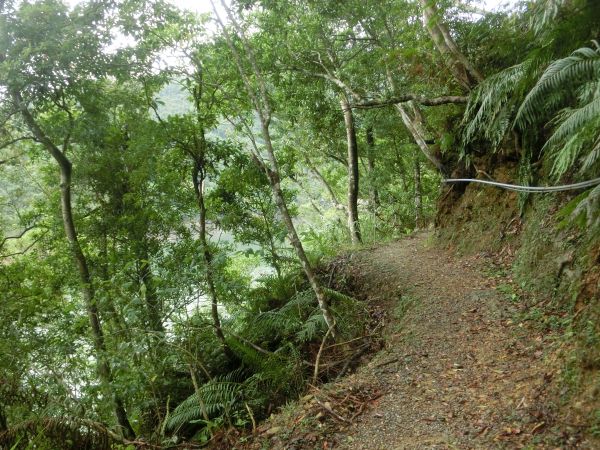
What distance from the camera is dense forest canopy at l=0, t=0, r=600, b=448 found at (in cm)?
467

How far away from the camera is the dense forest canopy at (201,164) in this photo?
184 inches

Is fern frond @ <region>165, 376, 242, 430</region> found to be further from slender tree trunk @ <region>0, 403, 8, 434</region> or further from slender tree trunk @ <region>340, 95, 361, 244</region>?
slender tree trunk @ <region>340, 95, 361, 244</region>

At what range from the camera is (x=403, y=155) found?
1289 cm

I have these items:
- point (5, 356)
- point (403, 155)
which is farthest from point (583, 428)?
point (403, 155)

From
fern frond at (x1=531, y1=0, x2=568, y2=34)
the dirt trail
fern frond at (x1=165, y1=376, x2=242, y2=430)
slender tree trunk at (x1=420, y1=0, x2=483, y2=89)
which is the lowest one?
the dirt trail

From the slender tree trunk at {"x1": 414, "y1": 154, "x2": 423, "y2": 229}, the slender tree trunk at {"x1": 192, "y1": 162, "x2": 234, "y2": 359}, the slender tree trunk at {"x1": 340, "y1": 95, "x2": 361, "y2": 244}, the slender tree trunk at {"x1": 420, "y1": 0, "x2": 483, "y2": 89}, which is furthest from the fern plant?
the slender tree trunk at {"x1": 414, "y1": 154, "x2": 423, "y2": 229}

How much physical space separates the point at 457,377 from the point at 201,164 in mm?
5520

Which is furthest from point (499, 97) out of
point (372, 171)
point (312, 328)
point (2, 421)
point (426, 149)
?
point (372, 171)

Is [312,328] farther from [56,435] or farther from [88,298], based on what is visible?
[88,298]

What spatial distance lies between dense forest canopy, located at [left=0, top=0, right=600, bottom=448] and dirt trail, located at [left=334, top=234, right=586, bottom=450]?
105 centimetres

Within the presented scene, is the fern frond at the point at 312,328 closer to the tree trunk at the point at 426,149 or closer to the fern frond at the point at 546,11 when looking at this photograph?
the tree trunk at the point at 426,149

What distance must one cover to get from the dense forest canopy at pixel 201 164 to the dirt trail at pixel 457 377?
1.05m

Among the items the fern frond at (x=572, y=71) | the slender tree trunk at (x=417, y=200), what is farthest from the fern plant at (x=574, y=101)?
the slender tree trunk at (x=417, y=200)

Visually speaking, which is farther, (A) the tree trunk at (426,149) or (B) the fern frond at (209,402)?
(A) the tree trunk at (426,149)
